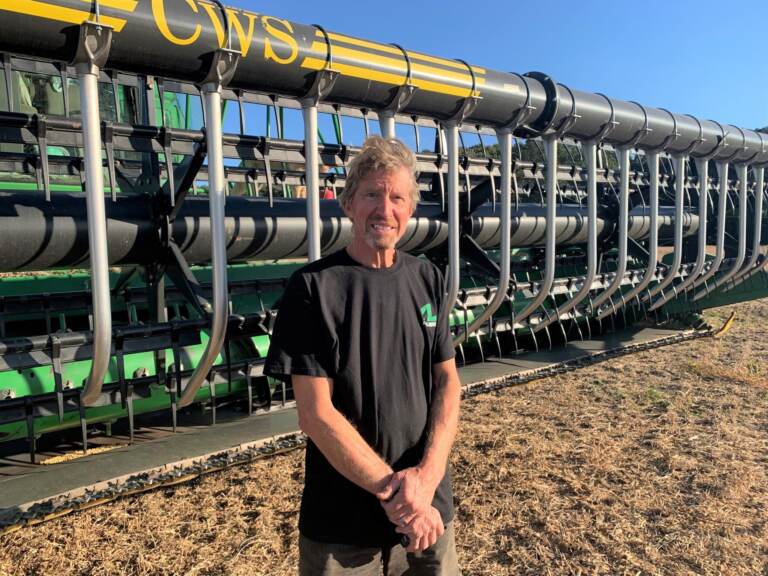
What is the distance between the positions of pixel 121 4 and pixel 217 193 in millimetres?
982

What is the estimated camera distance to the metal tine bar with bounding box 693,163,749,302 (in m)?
7.60

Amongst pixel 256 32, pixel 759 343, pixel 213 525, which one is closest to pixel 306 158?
pixel 256 32

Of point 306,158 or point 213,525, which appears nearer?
point 213,525

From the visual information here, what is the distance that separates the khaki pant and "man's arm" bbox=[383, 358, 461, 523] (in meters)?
0.19

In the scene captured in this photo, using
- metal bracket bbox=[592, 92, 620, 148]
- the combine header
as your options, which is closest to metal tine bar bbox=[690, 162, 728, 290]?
the combine header

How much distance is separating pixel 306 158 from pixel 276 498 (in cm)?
197

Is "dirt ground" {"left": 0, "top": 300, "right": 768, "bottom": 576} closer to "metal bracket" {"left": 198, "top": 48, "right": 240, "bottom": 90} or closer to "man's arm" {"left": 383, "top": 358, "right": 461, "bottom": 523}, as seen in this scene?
"man's arm" {"left": 383, "top": 358, "right": 461, "bottom": 523}

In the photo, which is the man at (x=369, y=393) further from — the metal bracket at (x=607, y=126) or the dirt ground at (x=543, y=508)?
the metal bracket at (x=607, y=126)

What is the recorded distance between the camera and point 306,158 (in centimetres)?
379

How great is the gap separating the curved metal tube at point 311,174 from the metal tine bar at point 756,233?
6474mm

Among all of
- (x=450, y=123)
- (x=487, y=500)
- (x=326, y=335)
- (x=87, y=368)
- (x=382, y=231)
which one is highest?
(x=450, y=123)

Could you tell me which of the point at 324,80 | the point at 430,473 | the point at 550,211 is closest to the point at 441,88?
the point at 324,80

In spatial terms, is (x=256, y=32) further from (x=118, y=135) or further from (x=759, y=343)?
(x=759, y=343)

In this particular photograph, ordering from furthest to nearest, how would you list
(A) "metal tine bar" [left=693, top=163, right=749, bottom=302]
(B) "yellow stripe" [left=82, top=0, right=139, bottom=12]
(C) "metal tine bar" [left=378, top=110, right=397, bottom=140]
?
(A) "metal tine bar" [left=693, top=163, right=749, bottom=302], (C) "metal tine bar" [left=378, top=110, right=397, bottom=140], (B) "yellow stripe" [left=82, top=0, right=139, bottom=12]
